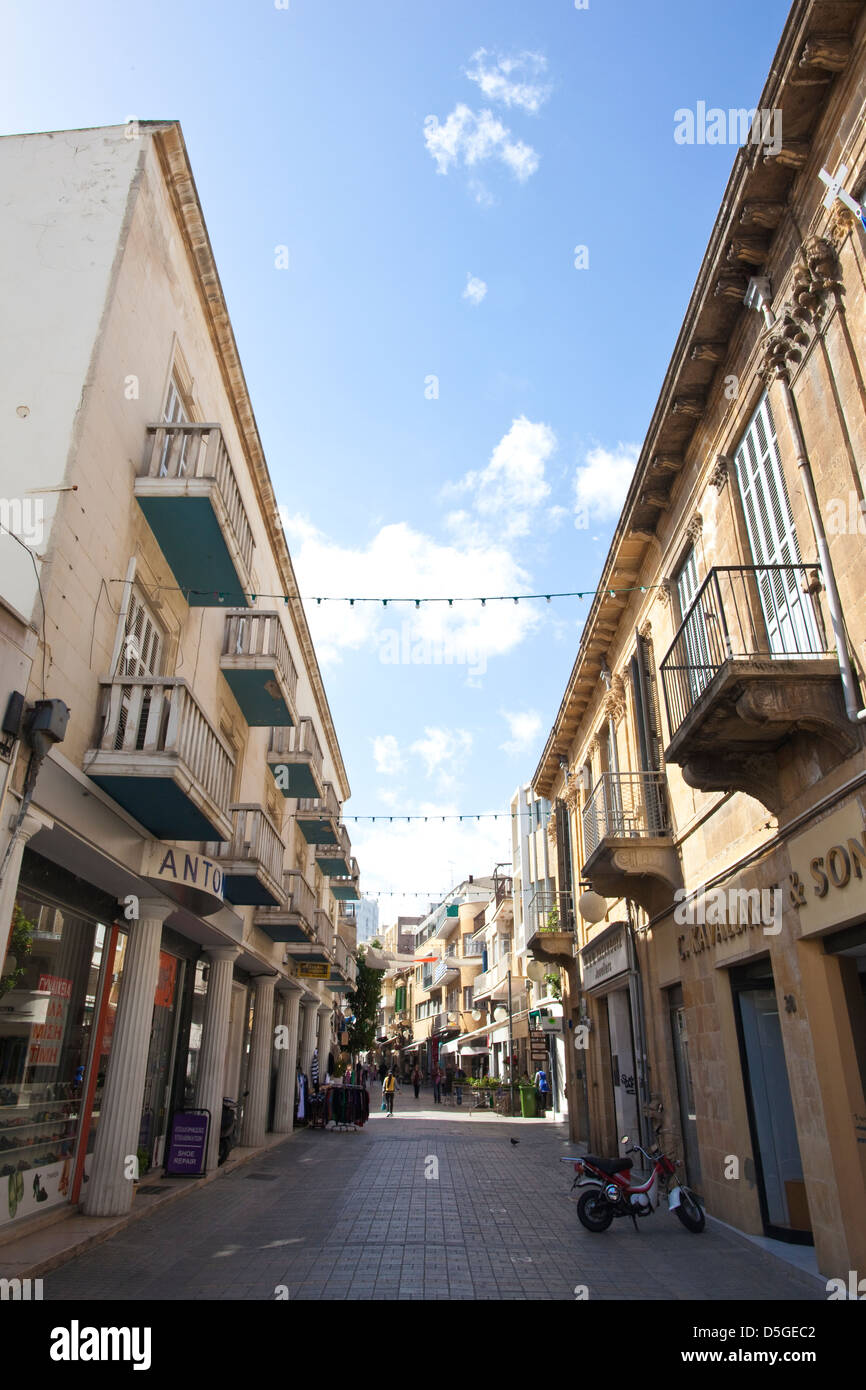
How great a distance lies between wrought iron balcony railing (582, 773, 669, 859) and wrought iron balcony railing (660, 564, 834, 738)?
2871 millimetres

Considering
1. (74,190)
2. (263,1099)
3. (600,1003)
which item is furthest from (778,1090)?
(263,1099)

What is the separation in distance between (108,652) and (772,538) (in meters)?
6.74

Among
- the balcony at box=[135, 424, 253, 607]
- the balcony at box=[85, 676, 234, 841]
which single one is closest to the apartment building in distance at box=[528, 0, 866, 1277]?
the balcony at box=[85, 676, 234, 841]

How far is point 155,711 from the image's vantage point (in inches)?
326

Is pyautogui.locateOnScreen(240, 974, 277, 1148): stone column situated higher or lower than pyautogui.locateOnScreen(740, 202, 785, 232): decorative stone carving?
lower

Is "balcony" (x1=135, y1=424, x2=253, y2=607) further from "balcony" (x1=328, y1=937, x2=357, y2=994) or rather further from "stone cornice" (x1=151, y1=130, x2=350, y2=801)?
"balcony" (x1=328, y1=937, x2=357, y2=994)

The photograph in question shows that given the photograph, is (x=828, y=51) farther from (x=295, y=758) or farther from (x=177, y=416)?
(x=295, y=758)

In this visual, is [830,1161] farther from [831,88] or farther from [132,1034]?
[831,88]

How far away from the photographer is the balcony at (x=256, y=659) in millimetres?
13367

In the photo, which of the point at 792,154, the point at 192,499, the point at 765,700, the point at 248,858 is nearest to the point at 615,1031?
the point at 248,858

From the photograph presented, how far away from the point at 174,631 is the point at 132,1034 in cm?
484

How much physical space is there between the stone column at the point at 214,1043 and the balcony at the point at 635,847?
647 centimetres

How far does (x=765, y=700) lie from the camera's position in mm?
6785

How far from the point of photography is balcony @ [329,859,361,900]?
3006cm
